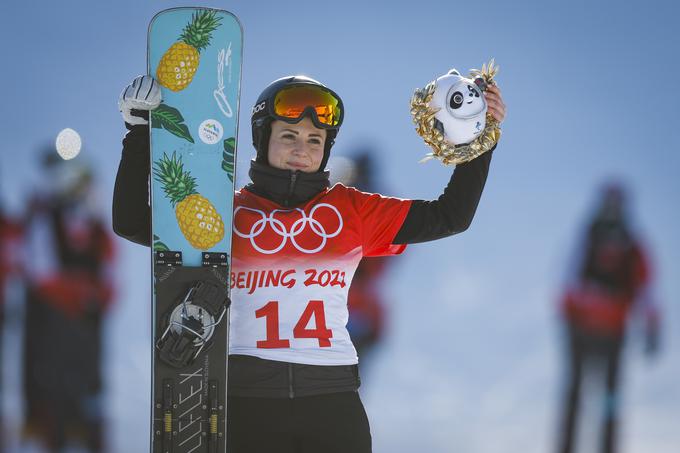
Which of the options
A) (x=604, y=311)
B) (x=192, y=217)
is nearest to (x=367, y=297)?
(x=604, y=311)

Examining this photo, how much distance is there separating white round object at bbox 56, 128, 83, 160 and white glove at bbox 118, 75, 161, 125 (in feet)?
13.4

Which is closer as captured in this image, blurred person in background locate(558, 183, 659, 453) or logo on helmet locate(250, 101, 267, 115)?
logo on helmet locate(250, 101, 267, 115)

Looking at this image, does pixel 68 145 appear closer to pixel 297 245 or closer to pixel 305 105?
pixel 305 105

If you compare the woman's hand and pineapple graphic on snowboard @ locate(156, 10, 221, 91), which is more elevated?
pineapple graphic on snowboard @ locate(156, 10, 221, 91)

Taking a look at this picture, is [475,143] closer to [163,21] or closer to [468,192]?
[468,192]

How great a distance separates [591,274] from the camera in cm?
693

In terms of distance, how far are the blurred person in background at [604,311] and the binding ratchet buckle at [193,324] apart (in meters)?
4.33

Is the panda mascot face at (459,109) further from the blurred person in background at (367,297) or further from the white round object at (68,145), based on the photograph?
the white round object at (68,145)

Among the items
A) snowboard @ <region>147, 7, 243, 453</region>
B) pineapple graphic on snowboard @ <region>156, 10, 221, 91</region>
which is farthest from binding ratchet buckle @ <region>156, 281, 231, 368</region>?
pineapple graphic on snowboard @ <region>156, 10, 221, 91</region>

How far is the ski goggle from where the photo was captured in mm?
3184

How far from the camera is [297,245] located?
9.88 feet

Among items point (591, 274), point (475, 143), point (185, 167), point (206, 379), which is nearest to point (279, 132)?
point (185, 167)

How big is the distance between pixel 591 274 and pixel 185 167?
14.5 ft

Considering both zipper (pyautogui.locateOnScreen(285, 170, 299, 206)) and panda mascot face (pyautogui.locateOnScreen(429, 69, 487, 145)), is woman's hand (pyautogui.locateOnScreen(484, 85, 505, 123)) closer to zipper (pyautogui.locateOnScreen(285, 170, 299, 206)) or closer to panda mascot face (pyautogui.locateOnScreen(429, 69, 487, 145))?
panda mascot face (pyautogui.locateOnScreen(429, 69, 487, 145))
